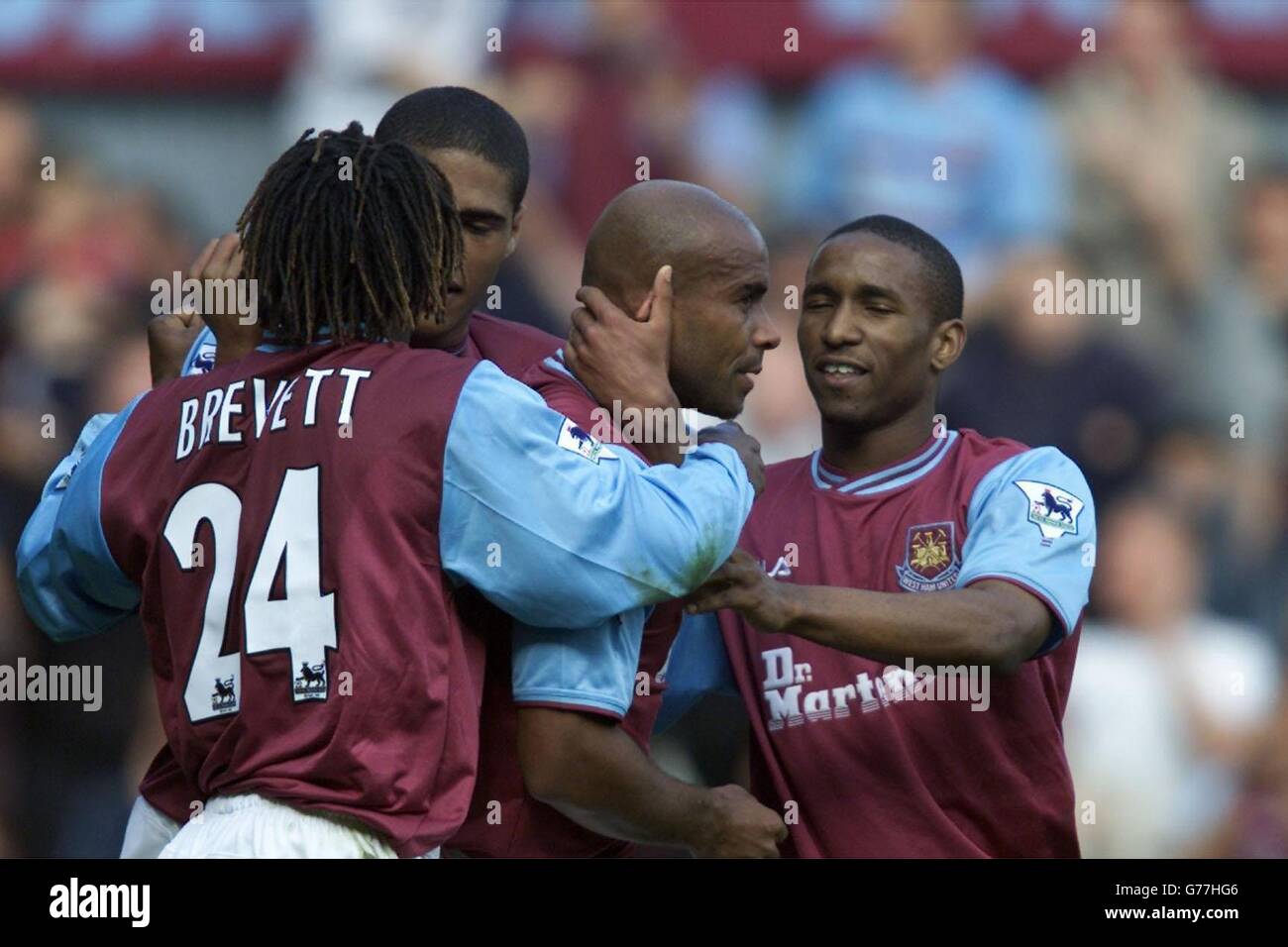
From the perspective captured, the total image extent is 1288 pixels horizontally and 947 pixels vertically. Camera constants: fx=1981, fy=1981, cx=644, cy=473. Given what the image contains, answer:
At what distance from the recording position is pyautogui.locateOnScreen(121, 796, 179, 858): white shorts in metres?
3.92

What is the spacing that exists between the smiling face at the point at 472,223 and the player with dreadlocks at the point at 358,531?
553 millimetres

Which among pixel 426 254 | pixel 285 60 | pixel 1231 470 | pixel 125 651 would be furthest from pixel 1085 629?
pixel 426 254

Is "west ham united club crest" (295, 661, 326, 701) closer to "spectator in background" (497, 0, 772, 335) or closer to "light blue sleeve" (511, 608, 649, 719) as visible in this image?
"light blue sleeve" (511, 608, 649, 719)

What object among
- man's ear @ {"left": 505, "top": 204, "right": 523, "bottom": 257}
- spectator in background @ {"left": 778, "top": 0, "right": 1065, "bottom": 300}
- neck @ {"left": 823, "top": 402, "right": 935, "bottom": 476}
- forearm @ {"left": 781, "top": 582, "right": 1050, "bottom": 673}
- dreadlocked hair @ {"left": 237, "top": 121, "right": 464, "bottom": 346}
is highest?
spectator in background @ {"left": 778, "top": 0, "right": 1065, "bottom": 300}

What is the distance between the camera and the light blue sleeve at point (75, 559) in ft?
12.1

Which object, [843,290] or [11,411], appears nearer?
[843,290]

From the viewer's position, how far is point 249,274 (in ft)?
11.7

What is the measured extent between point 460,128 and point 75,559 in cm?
122

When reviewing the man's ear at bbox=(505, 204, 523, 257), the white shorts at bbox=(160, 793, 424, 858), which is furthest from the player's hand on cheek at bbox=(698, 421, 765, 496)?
the white shorts at bbox=(160, 793, 424, 858)

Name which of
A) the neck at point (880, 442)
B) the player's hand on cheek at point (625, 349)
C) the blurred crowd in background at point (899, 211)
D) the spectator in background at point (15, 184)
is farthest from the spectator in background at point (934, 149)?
the player's hand on cheek at point (625, 349)

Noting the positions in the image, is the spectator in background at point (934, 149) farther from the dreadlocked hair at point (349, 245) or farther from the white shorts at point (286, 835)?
the white shorts at point (286, 835)

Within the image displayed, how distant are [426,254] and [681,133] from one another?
506 centimetres

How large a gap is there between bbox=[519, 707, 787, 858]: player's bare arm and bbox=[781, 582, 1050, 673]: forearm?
1.19 feet
